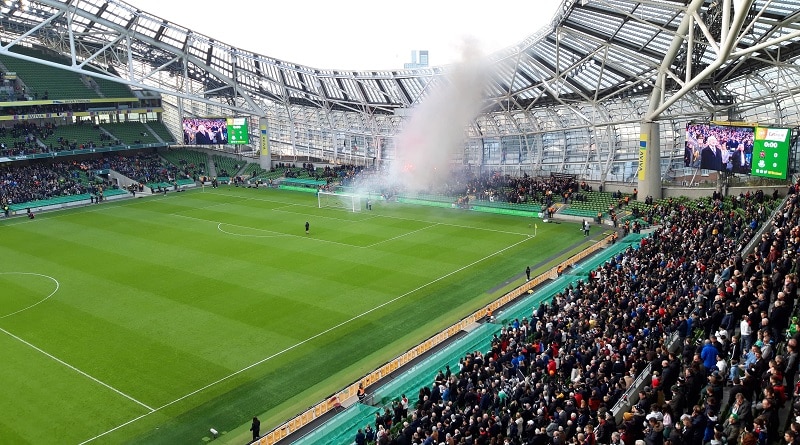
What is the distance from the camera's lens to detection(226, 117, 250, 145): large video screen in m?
61.1

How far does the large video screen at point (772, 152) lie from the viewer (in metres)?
30.5

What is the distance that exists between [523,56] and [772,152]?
63.2 feet

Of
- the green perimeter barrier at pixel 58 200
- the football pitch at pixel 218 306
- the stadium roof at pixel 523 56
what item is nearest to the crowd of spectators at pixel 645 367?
the football pitch at pixel 218 306

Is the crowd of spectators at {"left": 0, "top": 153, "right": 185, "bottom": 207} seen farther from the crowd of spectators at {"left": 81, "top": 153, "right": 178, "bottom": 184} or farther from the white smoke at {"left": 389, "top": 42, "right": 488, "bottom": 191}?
the white smoke at {"left": 389, "top": 42, "right": 488, "bottom": 191}

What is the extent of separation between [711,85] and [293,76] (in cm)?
3525

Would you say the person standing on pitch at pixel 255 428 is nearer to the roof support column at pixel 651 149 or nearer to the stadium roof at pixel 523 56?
the stadium roof at pixel 523 56

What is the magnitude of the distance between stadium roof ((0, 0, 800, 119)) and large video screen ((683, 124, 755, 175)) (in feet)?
11.6

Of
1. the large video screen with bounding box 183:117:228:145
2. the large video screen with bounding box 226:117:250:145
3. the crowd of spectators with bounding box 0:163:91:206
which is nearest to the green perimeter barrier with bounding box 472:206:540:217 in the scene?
the large video screen with bounding box 226:117:250:145

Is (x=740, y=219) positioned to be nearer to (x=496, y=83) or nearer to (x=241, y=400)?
(x=241, y=400)

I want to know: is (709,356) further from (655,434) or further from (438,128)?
(438,128)

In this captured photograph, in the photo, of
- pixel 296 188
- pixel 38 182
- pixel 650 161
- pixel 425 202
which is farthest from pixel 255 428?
pixel 38 182

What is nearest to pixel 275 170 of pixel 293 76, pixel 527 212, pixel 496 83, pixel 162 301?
pixel 293 76

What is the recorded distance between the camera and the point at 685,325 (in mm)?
15594

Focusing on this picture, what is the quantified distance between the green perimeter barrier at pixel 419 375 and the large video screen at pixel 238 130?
39.9 metres
